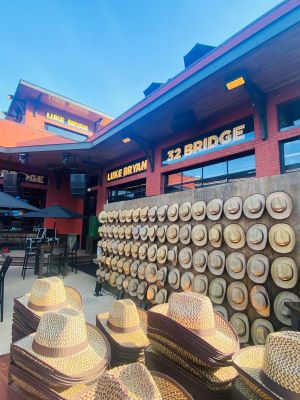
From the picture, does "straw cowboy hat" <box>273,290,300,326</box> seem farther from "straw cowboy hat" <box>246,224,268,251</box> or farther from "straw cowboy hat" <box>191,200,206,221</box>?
"straw cowboy hat" <box>191,200,206,221</box>

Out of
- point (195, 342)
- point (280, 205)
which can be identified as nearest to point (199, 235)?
point (280, 205)

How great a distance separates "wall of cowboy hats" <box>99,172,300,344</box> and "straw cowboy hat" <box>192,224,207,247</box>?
0.5 inches

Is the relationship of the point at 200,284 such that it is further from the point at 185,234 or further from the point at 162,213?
the point at 162,213

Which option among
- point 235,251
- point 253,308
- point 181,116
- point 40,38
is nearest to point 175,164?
point 181,116

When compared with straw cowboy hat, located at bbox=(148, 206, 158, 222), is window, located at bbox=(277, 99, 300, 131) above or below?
above

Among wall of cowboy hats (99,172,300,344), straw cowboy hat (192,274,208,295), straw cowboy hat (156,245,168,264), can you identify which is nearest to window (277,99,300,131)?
wall of cowboy hats (99,172,300,344)

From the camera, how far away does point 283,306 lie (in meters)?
2.18

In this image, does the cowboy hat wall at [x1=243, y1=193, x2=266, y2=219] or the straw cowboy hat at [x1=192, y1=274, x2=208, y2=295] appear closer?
the cowboy hat wall at [x1=243, y1=193, x2=266, y2=219]

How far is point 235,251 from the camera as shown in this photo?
105 inches

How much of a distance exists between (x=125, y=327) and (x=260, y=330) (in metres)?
1.47

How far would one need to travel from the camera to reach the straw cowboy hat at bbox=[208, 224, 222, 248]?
9.27 ft

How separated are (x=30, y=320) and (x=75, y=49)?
Answer: 1159 centimetres

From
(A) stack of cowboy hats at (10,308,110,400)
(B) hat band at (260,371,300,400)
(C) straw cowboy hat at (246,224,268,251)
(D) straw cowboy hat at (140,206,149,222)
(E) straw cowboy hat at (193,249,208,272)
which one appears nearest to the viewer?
(B) hat band at (260,371,300,400)

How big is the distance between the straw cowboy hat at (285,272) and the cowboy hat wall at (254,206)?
50 cm
